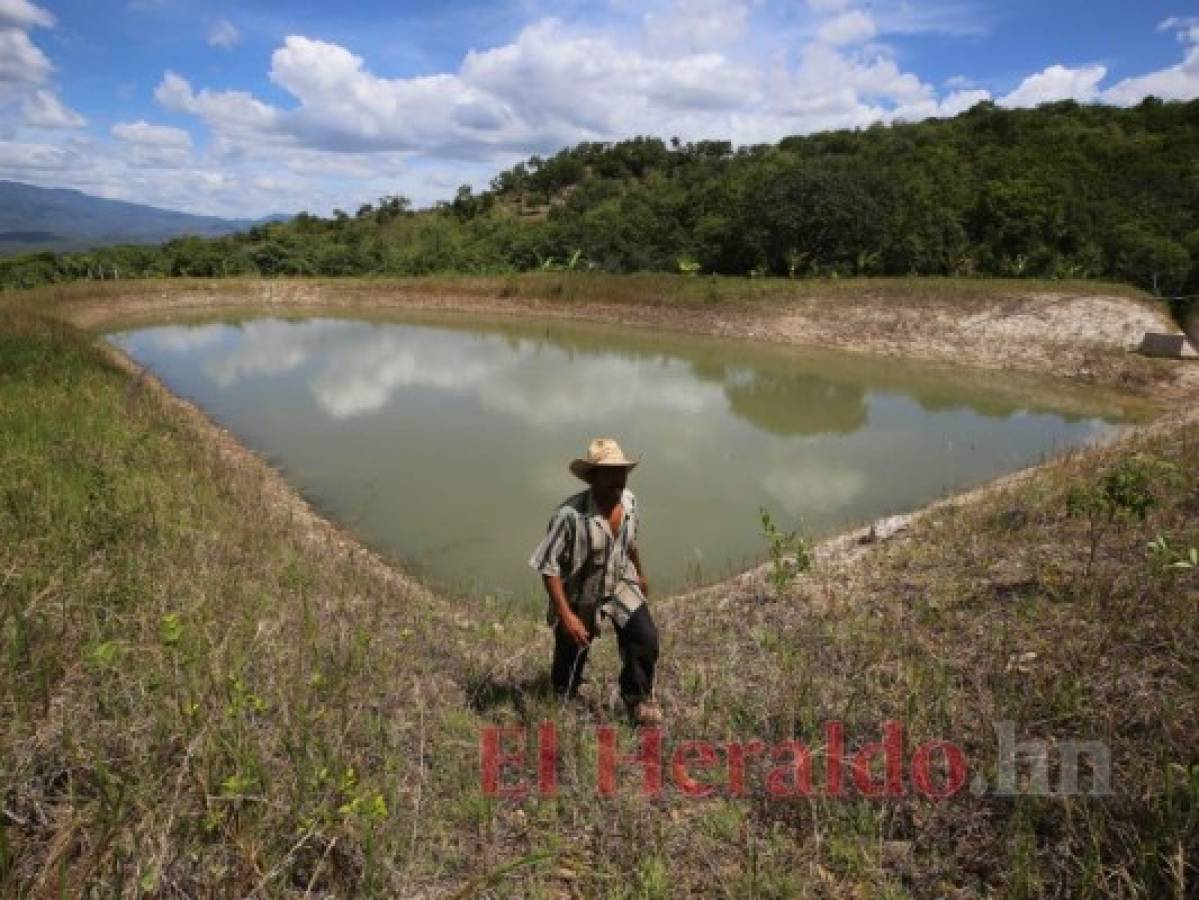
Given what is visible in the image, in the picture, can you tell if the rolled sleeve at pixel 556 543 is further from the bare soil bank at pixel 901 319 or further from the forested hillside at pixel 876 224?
the forested hillside at pixel 876 224

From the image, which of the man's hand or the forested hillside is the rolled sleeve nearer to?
the man's hand

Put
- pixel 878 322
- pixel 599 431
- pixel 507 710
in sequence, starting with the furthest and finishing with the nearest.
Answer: pixel 878 322 → pixel 599 431 → pixel 507 710

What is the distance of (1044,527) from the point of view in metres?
5.44

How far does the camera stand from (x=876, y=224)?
2859 centimetres

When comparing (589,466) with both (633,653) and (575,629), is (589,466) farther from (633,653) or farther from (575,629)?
(633,653)

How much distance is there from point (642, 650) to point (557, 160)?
67.9m

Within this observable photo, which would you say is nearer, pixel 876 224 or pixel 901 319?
pixel 901 319

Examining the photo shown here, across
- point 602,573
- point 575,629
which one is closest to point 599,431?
point 602,573

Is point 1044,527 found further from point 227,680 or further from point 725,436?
point 725,436

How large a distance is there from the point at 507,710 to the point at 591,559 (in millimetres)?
922

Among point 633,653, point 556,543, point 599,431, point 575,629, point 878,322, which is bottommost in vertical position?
point 599,431

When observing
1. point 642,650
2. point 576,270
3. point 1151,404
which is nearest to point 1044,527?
point 642,650

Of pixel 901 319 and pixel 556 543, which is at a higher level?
pixel 556 543

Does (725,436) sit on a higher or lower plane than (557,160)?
lower
